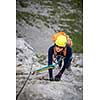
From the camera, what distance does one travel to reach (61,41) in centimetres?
241

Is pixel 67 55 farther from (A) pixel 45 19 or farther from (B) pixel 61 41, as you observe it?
(A) pixel 45 19

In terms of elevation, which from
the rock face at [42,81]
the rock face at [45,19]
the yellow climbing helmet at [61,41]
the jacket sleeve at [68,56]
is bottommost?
the rock face at [42,81]

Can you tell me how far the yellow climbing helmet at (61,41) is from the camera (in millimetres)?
2400

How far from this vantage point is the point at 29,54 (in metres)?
2.32

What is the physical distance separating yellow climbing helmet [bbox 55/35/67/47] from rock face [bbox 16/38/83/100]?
0.16 metres

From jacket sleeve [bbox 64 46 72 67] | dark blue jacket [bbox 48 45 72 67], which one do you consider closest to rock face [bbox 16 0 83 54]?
dark blue jacket [bbox 48 45 72 67]

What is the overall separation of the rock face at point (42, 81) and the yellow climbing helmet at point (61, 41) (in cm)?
16

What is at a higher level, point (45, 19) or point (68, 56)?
point (45, 19)

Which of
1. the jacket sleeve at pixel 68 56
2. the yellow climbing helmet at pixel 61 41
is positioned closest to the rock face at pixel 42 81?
the jacket sleeve at pixel 68 56

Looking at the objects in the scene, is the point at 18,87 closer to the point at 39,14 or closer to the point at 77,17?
the point at 39,14

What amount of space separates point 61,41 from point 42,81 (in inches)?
17.4

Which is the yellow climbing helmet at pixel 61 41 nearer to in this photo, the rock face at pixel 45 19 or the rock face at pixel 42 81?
the rock face at pixel 45 19

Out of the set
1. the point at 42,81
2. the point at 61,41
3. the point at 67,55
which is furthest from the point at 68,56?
the point at 42,81

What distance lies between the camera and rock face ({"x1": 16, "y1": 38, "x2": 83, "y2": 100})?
2.27 meters
